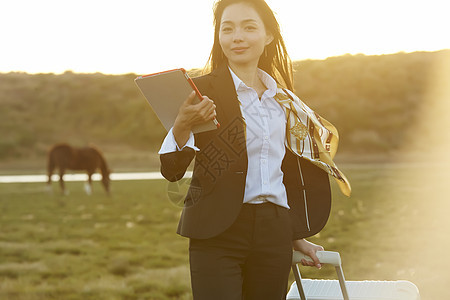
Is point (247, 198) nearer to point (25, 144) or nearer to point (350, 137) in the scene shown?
point (350, 137)

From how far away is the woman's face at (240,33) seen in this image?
241 centimetres

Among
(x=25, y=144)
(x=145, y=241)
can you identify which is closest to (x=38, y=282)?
(x=145, y=241)

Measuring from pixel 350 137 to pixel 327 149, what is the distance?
1503 inches

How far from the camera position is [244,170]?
230 centimetres

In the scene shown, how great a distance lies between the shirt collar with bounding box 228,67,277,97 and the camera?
2.44 meters

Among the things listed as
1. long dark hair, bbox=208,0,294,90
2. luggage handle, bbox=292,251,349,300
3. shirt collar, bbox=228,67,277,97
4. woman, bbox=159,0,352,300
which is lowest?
luggage handle, bbox=292,251,349,300

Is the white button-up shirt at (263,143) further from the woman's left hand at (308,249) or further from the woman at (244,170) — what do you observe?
the woman's left hand at (308,249)

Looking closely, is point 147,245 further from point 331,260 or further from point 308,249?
point 331,260

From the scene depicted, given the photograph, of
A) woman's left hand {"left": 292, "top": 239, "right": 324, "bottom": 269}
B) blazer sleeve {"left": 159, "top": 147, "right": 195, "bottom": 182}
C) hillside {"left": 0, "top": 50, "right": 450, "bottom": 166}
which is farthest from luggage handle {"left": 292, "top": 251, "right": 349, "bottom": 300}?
hillside {"left": 0, "top": 50, "right": 450, "bottom": 166}

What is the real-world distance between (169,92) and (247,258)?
2.35 ft

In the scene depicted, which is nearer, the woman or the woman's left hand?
the woman

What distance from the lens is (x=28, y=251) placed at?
26.6 feet

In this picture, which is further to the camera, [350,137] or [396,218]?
[350,137]

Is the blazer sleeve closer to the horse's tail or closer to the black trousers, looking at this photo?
the black trousers
